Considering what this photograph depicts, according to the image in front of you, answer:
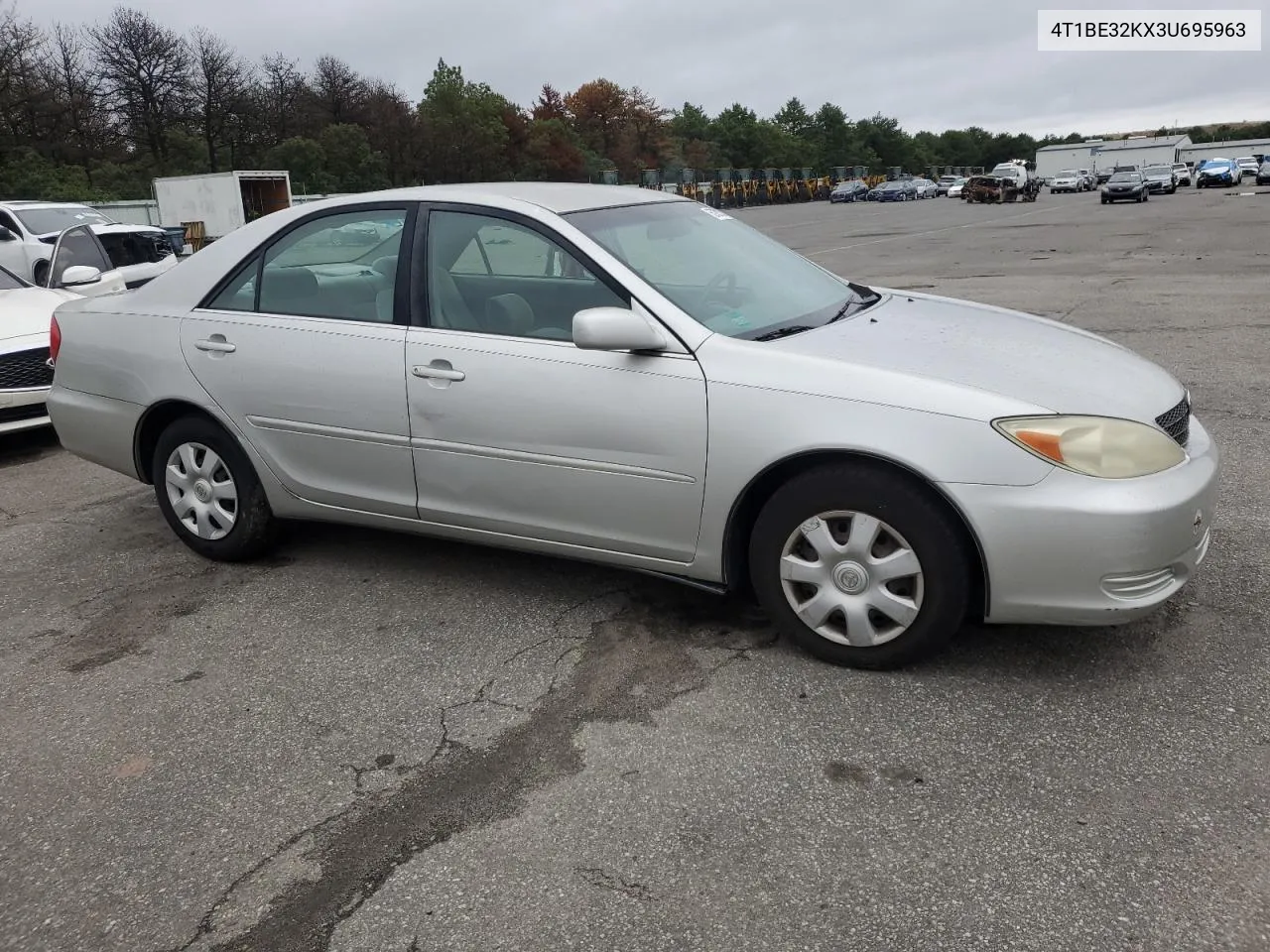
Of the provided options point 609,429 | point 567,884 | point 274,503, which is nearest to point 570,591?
point 609,429

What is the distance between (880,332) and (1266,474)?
275 centimetres

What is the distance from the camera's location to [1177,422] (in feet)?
11.0

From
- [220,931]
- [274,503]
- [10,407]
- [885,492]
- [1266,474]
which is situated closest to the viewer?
[220,931]

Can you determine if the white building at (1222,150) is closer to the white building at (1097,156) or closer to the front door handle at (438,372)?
the white building at (1097,156)

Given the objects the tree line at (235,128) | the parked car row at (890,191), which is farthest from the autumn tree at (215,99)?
the parked car row at (890,191)

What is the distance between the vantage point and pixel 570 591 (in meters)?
4.20

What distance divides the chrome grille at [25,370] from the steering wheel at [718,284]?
4951 millimetres

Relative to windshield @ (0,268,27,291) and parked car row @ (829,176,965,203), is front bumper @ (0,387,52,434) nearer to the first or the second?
windshield @ (0,268,27,291)

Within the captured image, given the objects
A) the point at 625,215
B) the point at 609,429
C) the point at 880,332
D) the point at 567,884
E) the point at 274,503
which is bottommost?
the point at 567,884

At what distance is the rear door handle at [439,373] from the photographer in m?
3.78

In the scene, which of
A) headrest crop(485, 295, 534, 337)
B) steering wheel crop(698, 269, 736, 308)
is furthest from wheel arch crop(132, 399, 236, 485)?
steering wheel crop(698, 269, 736, 308)

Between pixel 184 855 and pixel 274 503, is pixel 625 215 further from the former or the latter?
pixel 184 855

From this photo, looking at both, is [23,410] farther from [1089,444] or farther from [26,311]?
[1089,444]

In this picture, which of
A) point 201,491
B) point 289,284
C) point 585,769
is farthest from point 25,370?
point 585,769
